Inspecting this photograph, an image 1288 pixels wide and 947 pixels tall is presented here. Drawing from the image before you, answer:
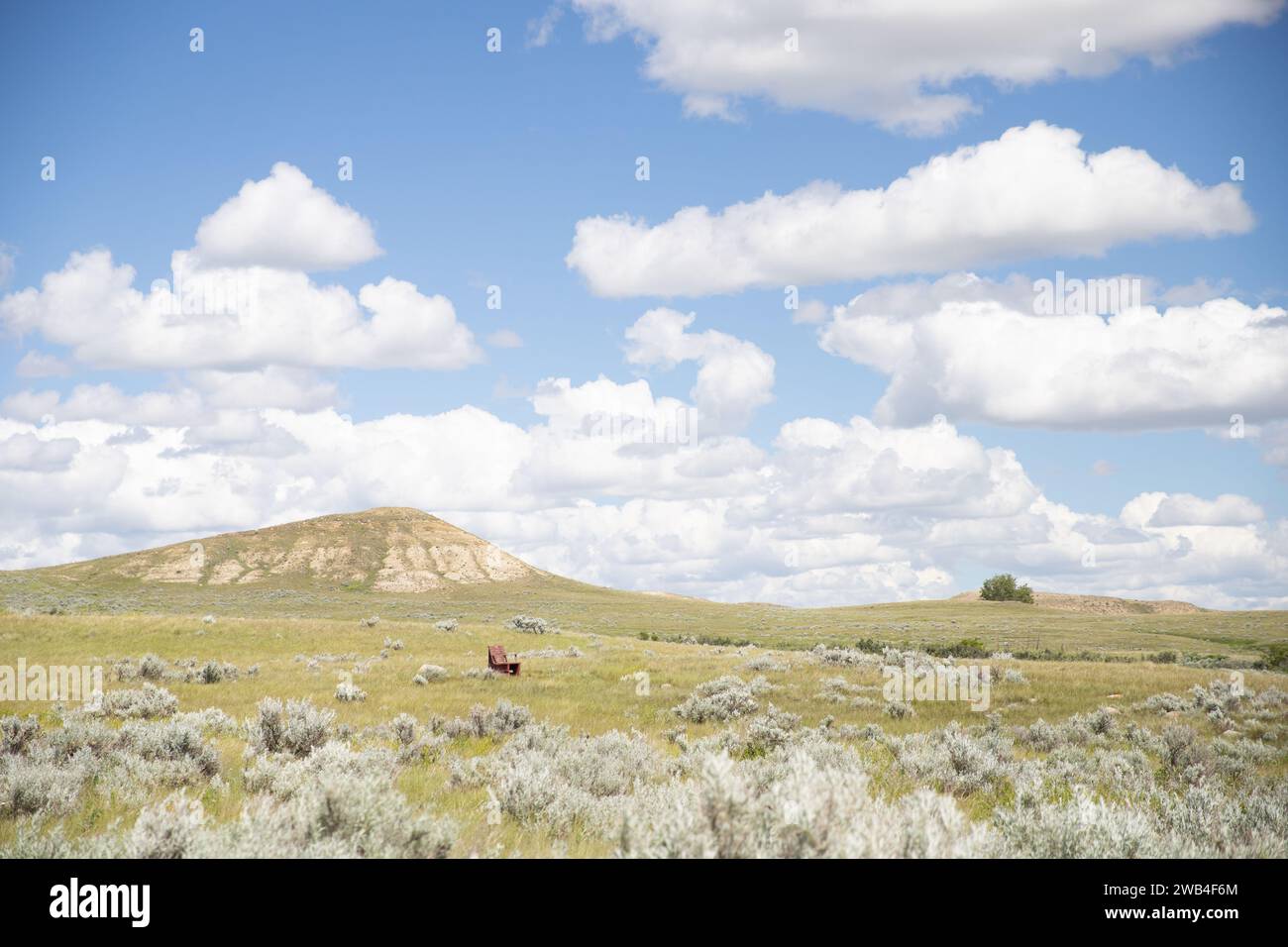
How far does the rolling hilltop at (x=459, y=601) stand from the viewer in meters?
70.6

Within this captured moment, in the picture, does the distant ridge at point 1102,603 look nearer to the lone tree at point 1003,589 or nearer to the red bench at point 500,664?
the lone tree at point 1003,589

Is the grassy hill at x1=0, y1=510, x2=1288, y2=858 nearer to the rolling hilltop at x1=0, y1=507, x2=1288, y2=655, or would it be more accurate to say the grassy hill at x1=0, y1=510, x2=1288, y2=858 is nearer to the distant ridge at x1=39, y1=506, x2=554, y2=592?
the rolling hilltop at x1=0, y1=507, x2=1288, y2=655

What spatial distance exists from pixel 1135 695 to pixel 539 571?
160m

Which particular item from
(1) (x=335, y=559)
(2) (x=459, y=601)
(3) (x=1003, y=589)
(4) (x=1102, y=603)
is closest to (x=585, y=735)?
(2) (x=459, y=601)

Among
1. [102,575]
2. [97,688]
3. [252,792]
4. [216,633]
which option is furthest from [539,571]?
[252,792]

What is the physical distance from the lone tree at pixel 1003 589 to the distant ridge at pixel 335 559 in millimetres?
90995

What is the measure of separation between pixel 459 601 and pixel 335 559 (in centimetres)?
4819

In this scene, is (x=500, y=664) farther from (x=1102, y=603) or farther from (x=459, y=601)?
(x=1102, y=603)

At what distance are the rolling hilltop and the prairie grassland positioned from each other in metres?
27.3

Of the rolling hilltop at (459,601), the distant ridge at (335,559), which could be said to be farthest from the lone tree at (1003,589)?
the distant ridge at (335,559)

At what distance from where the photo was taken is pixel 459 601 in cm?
11862
